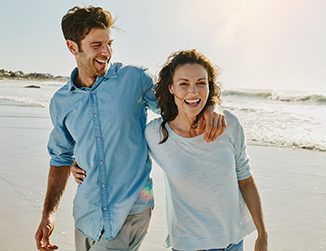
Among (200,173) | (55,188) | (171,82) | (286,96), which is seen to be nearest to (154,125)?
(171,82)

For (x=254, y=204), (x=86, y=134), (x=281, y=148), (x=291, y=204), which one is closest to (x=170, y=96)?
(x=86, y=134)

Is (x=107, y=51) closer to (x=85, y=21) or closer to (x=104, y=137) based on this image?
(x=85, y=21)

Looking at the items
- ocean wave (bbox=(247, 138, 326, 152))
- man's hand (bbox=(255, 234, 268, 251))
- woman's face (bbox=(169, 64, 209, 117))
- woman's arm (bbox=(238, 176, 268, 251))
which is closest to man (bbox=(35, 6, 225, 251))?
woman's face (bbox=(169, 64, 209, 117))

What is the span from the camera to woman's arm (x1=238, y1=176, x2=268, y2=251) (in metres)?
2.00

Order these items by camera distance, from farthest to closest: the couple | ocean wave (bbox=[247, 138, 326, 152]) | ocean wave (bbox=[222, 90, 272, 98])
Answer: ocean wave (bbox=[222, 90, 272, 98]) < ocean wave (bbox=[247, 138, 326, 152]) < the couple

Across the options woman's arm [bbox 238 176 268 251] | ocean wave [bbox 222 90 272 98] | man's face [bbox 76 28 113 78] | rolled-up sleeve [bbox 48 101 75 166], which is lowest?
ocean wave [bbox 222 90 272 98]

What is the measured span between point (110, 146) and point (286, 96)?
20.5 metres

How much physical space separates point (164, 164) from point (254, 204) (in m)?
0.63

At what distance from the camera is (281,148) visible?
7480 millimetres

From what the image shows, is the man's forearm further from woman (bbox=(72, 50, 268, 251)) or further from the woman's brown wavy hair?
the woman's brown wavy hair

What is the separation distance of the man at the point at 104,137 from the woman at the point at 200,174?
18 cm

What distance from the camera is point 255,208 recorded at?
205 centimetres

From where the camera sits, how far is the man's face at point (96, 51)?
7.33ft

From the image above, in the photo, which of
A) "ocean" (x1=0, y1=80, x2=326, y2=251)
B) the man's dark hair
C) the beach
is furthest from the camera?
"ocean" (x1=0, y1=80, x2=326, y2=251)
